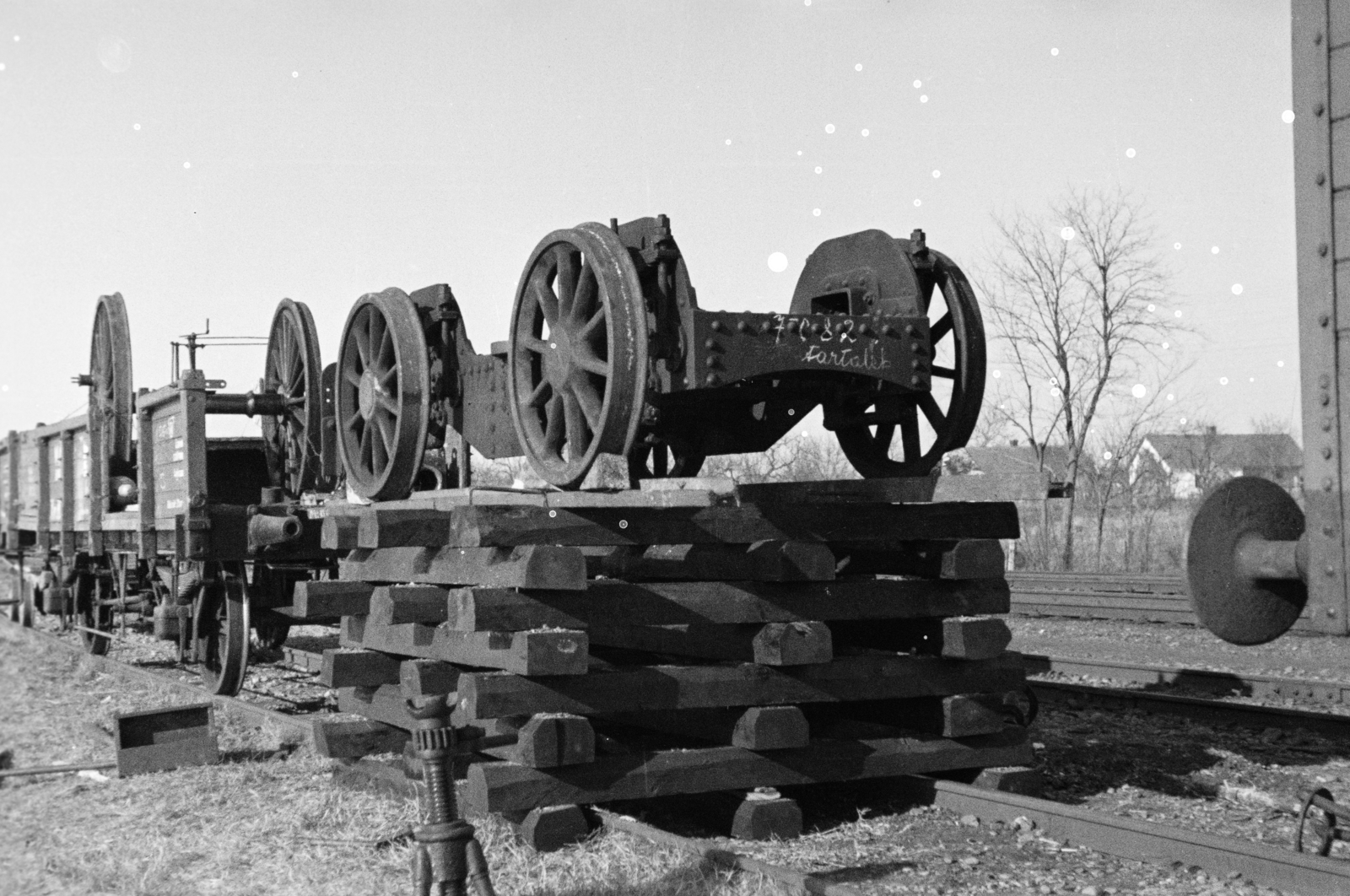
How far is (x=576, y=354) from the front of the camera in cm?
632

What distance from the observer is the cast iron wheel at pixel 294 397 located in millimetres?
11344

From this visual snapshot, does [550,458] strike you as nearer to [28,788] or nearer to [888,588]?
[888,588]

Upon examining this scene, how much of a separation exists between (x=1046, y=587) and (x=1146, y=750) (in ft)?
45.6

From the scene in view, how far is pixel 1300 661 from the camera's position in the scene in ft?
42.0

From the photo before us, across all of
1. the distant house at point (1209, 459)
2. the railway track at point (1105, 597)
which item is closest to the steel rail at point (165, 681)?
the railway track at point (1105, 597)

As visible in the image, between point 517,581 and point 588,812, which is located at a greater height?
point 517,581

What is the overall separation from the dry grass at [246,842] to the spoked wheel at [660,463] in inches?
89.1

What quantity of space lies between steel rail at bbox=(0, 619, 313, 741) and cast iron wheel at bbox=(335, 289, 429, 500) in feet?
5.74

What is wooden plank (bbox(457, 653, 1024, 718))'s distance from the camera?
567cm

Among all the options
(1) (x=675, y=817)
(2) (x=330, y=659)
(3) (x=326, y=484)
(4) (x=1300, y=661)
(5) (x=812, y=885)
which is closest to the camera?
(5) (x=812, y=885)

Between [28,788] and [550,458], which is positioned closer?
[550,458]

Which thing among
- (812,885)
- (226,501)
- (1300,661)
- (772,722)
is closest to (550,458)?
(772,722)

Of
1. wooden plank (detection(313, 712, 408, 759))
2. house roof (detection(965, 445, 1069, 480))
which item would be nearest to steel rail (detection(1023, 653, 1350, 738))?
house roof (detection(965, 445, 1069, 480))

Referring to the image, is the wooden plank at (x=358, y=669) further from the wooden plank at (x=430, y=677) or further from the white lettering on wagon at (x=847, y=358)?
the white lettering on wagon at (x=847, y=358)
